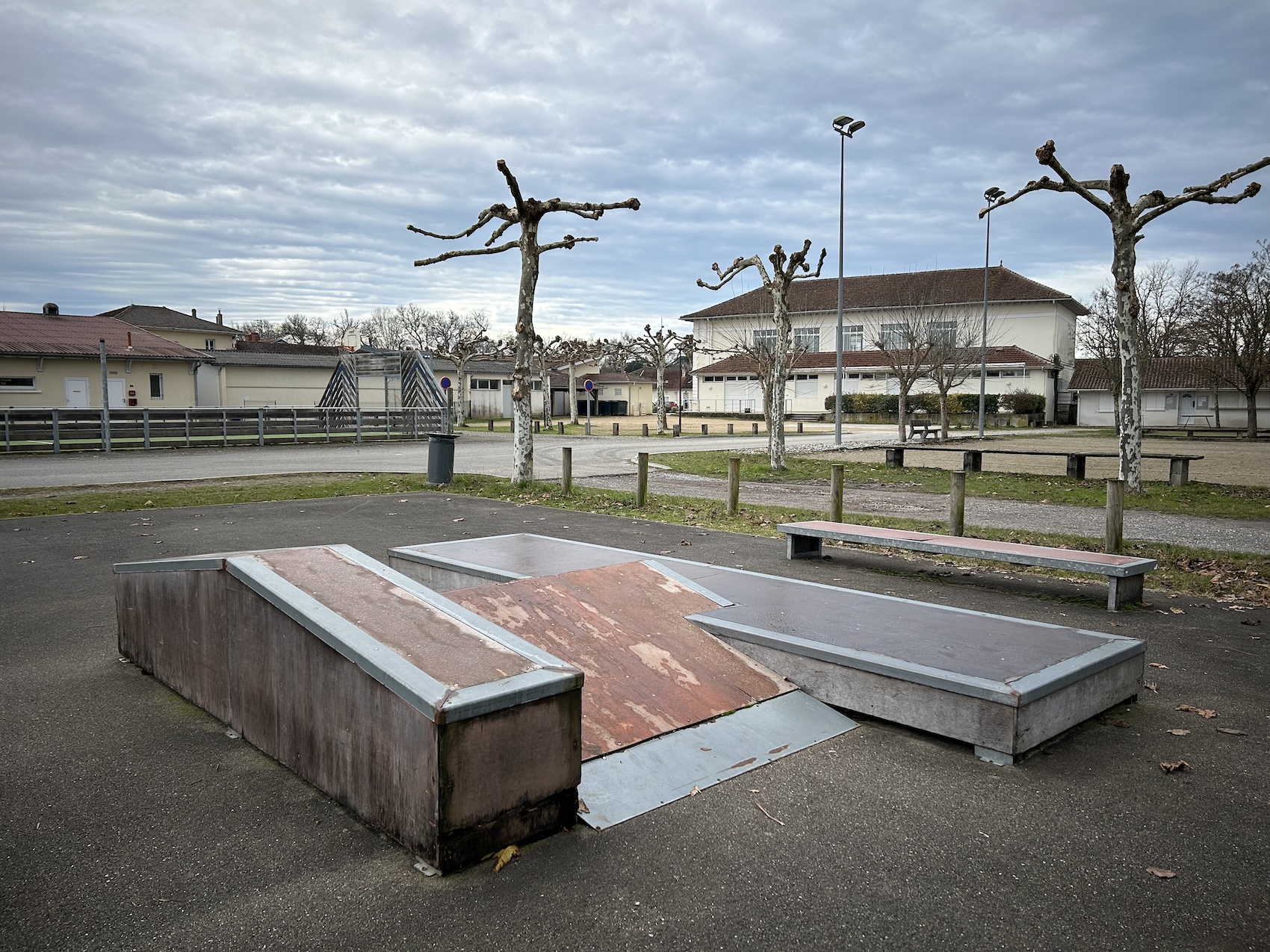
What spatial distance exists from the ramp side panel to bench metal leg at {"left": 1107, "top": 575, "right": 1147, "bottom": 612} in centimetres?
369

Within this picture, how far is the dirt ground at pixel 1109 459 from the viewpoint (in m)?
20.1

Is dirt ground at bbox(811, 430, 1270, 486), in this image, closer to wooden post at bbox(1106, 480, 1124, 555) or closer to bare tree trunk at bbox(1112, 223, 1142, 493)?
bare tree trunk at bbox(1112, 223, 1142, 493)

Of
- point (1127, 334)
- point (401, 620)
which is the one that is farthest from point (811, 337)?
point (401, 620)

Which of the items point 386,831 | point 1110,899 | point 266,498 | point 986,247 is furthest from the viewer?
point 986,247

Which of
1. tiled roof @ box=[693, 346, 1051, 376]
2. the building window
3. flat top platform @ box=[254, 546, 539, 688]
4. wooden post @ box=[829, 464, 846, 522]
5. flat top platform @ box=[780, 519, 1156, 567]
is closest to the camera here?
flat top platform @ box=[254, 546, 539, 688]

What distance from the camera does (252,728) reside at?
14.6ft

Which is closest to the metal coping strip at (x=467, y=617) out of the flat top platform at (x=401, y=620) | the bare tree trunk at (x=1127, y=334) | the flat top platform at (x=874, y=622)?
the flat top platform at (x=401, y=620)

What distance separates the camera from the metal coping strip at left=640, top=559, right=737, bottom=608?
6.14 metres

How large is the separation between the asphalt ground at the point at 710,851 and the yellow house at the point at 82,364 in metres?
36.1

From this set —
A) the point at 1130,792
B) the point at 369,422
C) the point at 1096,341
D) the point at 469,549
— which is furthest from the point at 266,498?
the point at 1096,341

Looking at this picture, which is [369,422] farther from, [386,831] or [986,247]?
[386,831]

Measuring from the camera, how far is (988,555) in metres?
7.77

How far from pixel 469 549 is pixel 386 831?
4373 mm

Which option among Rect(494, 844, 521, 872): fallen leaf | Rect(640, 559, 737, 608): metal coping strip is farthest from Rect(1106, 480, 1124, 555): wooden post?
Rect(494, 844, 521, 872): fallen leaf
